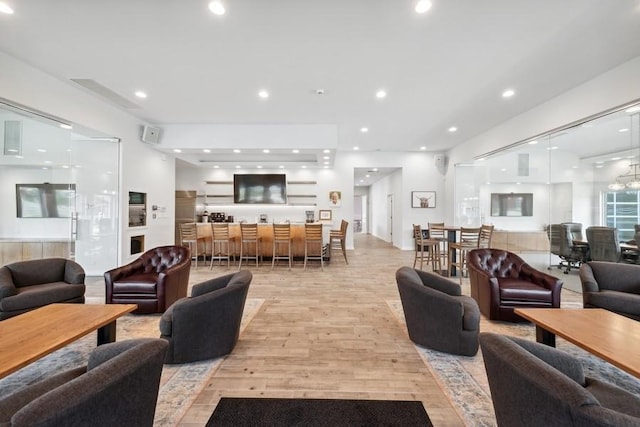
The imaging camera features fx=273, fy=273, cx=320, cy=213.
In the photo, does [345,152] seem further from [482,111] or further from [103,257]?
[103,257]

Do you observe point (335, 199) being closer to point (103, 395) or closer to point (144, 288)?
point (144, 288)

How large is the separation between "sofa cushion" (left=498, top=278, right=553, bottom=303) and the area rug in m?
2.10

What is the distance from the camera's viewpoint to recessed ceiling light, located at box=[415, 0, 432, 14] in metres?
2.60

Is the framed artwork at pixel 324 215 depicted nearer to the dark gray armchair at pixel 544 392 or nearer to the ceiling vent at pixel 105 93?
the ceiling vent at pixel 105 93

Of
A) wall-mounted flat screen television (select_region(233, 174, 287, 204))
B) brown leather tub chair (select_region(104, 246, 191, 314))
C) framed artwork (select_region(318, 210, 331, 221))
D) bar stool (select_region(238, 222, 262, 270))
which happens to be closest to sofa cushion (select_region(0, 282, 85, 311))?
brown leather tub chair (select_region(104, 246, 191, 314))

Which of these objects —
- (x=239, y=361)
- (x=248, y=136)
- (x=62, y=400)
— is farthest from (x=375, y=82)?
(x=62, y=400)

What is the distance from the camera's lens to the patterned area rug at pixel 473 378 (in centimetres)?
191

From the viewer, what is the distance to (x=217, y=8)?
268cm

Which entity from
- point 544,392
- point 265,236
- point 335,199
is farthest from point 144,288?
point 335,199

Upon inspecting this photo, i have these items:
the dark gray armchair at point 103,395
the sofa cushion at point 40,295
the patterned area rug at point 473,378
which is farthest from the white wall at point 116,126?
the patterned area rug at point 473,378

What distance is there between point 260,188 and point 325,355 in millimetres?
7146

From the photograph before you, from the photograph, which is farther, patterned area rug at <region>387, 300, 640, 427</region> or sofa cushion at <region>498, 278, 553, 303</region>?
sofa cushion at <region>498, 278, 553, 303</region>

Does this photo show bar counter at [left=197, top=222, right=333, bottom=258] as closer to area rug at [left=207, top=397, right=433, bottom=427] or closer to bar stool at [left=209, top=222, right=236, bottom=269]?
bar stool at [left=209, top=222, right=236, bottom=269]

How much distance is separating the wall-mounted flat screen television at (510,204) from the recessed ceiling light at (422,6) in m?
7.32
